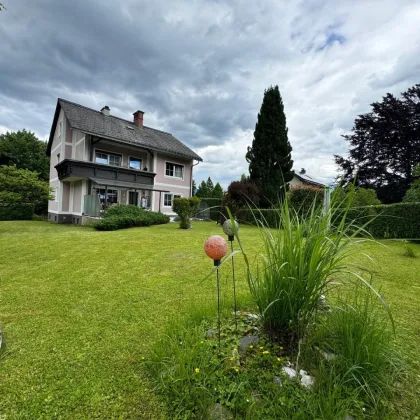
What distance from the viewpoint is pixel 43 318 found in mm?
2662

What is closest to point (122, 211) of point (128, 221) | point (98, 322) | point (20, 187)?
point (128, 221)

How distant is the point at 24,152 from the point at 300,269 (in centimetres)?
3682

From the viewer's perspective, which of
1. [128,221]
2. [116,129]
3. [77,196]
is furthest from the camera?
[116,129]

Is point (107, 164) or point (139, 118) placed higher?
point (139, 118)

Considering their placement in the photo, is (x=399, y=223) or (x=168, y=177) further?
(x=168, y=177)

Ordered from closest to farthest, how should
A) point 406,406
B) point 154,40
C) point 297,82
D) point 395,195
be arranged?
point 406,406 → point 154,40 → point 297,82 → point 395,195

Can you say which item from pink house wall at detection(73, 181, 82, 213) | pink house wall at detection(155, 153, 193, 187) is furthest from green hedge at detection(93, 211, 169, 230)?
pink house wall at detection(155, 153, 193, 187)

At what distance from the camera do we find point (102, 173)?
14.7m

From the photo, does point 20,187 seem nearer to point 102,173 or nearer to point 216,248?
point 102,173

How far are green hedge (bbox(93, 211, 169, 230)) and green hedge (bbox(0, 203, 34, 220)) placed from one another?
9310mm

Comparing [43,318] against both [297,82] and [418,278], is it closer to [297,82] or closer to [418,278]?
[418,278]

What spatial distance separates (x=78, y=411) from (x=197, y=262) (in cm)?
388

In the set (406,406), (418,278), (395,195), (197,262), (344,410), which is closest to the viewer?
(344,410)

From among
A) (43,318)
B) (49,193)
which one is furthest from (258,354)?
(49,193)
